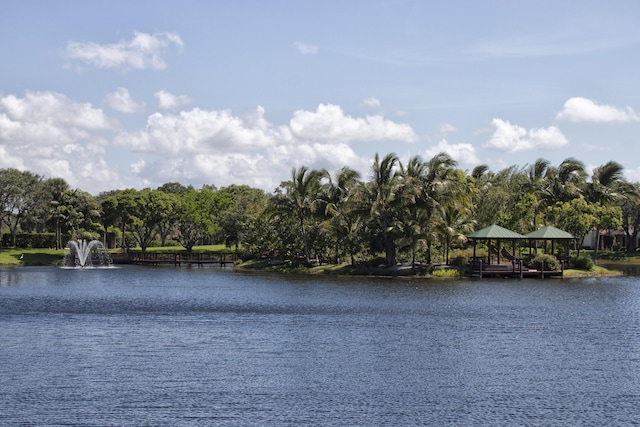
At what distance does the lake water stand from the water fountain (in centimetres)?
3980

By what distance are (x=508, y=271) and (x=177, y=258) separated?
4256cm

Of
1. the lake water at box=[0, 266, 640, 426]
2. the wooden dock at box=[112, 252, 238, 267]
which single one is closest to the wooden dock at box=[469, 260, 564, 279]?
the lake water at box=[0, 266, 640, 426]

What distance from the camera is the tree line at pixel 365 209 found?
70.5 metres

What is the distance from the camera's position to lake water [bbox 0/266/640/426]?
840 inches

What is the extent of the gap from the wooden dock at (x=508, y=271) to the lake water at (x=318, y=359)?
1704 centimetres

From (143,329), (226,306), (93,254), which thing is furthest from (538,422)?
(93,254)

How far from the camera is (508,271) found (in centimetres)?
6825

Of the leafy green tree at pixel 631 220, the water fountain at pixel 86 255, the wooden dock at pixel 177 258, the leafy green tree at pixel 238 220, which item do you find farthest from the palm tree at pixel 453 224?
the leafy green tree at pixel 631 220

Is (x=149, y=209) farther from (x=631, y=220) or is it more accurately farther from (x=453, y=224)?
(x=631, y=220)

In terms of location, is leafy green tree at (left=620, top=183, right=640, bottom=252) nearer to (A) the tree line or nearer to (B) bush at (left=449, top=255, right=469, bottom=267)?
(A) the tree line

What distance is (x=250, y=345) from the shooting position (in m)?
30.9

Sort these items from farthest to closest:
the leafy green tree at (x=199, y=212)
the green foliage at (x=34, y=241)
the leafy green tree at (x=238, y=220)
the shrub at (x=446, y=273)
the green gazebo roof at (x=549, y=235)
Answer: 1. the green foliage at (x=34, y=241)
2. the leafy green tree at (x=199, y=212)
3. the leafy green tree at (x=238, y=220)
4. the green gazebo roof at (x=549, y=235)
5. the shrub at (x=446, y=273)

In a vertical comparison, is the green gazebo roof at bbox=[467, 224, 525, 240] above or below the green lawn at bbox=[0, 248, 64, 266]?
above

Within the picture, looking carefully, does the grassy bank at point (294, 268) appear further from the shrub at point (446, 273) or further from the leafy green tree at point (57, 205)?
the leafy green tree at point (57, 205)
